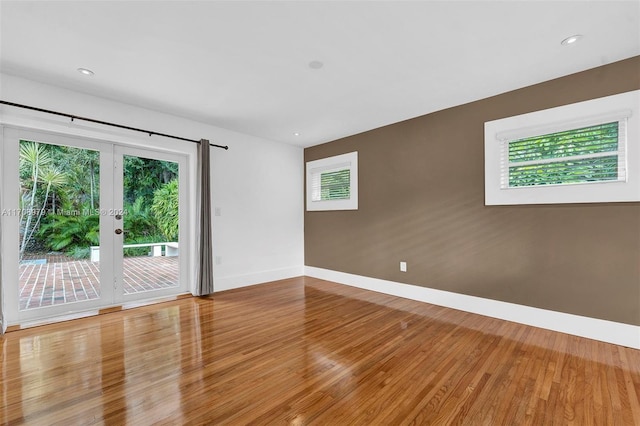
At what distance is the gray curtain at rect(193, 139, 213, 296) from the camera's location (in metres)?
4.06

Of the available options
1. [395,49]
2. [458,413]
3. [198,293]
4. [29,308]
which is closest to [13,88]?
[29,308]

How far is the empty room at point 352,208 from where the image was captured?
188cm

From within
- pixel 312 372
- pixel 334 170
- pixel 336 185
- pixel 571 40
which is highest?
pixel 571 40

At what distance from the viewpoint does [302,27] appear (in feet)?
6.86

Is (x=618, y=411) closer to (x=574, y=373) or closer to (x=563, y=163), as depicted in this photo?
(x=574, y=373)

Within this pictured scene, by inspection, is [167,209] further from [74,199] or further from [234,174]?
[234,174]

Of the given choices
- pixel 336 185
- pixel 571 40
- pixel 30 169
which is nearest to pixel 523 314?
pixel 571 40

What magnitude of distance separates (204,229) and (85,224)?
4.52ft

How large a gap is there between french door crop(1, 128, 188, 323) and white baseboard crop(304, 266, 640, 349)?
10.9ft

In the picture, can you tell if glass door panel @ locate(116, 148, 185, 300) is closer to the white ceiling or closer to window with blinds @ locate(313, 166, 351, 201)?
the white ceiling

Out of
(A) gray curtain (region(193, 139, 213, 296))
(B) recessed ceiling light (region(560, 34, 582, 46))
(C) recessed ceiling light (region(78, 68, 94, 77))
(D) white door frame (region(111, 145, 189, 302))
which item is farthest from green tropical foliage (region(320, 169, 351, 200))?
(C) recessed ceiling light (region(78, 68, 94, 77))

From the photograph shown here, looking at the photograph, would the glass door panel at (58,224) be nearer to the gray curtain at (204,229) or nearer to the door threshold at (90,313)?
the door threshold at (90,313)

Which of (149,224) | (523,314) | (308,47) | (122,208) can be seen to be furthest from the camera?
(149,224)

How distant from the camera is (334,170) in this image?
515 centimetres
